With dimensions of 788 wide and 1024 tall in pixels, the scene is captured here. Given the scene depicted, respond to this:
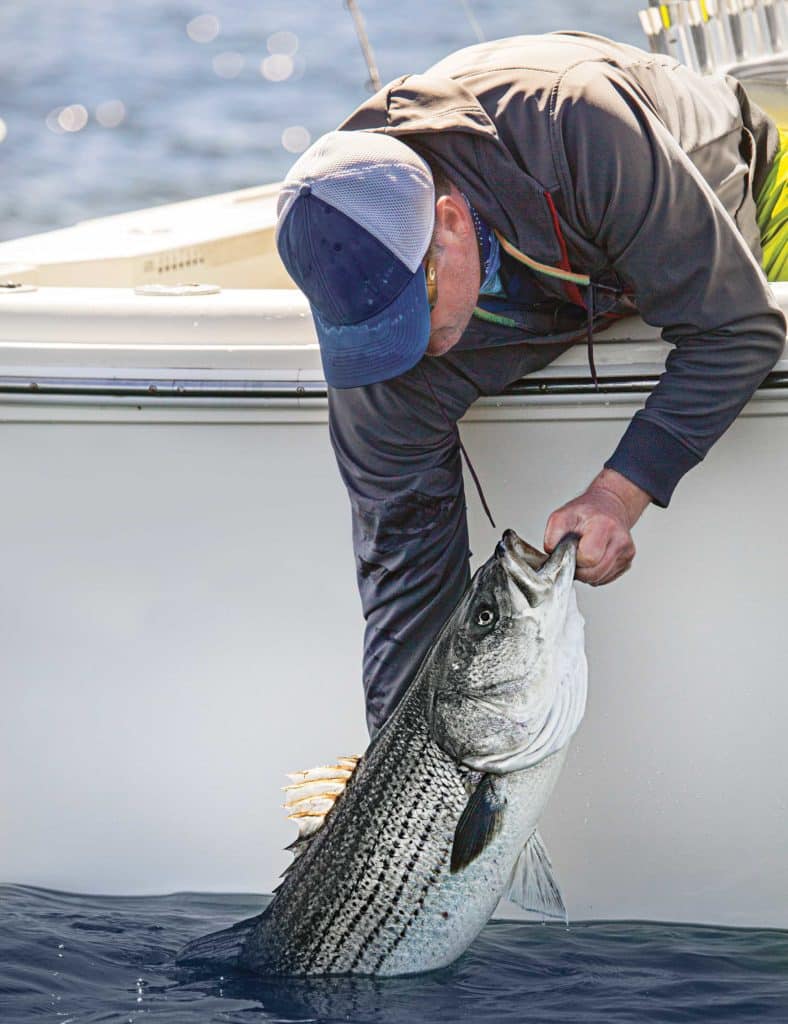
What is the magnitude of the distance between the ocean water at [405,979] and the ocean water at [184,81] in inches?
422

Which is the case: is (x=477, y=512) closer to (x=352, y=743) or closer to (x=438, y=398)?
(x=438, y=398)

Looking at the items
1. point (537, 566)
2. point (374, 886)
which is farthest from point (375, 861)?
point (537, 566)

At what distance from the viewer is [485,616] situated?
108 inches

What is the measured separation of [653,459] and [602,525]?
16cm

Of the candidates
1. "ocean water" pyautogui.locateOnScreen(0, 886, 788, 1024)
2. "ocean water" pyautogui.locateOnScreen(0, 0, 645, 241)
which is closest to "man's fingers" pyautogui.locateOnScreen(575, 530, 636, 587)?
"ocean water" pyautogui.locateOnScreen(0, 886, 788, 1024)

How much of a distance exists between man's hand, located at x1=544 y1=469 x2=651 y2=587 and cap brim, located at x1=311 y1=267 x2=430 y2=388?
38 centimetres

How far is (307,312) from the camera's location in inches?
125

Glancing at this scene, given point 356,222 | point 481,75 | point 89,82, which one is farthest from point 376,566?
point 89,82

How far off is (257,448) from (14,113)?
15.2m

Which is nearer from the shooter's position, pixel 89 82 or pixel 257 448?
pixel 257 448

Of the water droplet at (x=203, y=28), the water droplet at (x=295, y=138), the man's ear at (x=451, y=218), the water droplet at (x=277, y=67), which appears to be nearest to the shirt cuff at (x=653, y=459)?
the man's ear at (x=451, y=218)

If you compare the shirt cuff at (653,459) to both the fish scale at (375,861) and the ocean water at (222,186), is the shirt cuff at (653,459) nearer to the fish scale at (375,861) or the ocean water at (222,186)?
the fish scale at (375,861)

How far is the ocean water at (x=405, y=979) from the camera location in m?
3.00

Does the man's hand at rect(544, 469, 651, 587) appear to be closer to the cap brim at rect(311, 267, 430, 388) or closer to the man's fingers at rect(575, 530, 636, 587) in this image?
the man's fingers at rect(575, 530, 636, 587)
